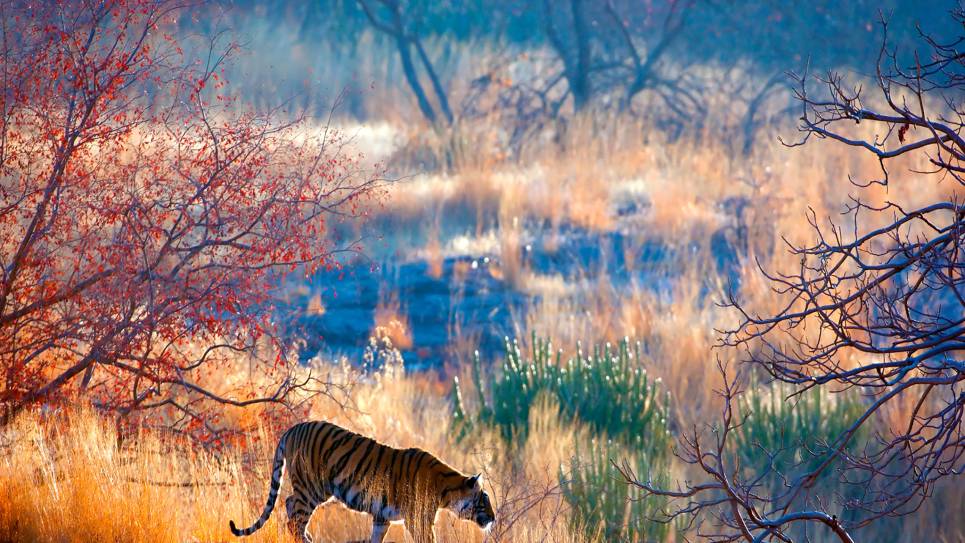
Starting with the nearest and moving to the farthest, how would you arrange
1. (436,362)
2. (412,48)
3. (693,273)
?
(436,362) → (693,273) → (412,48)

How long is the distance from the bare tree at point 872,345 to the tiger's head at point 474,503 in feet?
1.97

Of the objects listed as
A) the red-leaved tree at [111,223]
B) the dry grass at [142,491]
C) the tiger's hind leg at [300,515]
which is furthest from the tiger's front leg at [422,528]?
the red-leaved tree at [111,223]

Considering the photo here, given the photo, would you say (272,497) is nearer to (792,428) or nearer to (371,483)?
(371,483)

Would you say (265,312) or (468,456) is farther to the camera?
(468,456)

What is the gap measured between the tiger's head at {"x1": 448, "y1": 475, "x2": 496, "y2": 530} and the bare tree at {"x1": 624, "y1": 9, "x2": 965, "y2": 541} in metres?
0.60

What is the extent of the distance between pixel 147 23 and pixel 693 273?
23.8 feet

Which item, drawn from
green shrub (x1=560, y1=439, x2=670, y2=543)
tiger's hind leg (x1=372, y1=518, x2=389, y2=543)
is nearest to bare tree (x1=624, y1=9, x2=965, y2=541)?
green shrub (x1=560, y1=439, x2=670, y2=543)

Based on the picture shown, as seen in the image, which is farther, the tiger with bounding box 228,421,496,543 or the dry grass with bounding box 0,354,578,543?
the dry grass with bounding box 0,354,578,543

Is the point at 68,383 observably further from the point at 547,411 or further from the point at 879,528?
the point at 879,528

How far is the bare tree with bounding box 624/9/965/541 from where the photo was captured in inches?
137

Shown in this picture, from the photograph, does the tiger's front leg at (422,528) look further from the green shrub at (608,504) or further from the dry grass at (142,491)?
the green shrub at (608,504)

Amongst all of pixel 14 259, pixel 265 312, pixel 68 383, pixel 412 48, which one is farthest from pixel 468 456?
pixel 412 48

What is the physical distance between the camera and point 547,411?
25.8 feet

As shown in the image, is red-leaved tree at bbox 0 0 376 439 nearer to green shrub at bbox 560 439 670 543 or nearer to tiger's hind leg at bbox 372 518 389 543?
tiger's hind leg at bbox 372 518 389 543
